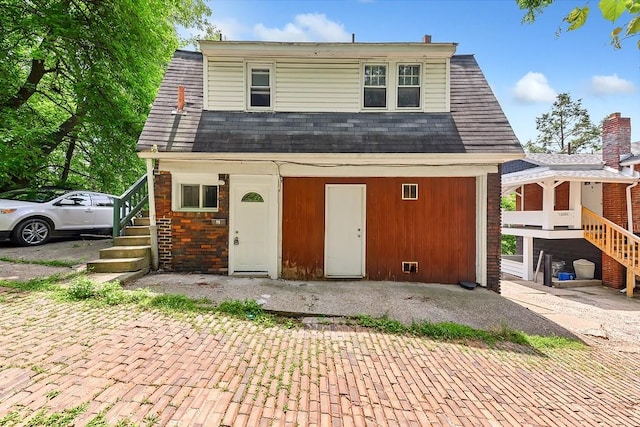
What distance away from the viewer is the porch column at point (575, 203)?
11367 mm

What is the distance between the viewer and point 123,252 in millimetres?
6598

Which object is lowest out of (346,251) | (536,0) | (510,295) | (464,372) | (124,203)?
(510,295)

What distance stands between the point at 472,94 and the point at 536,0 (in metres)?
5.07

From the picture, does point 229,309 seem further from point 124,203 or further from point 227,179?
point 124,203

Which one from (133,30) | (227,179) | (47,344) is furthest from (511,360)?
(133,30)

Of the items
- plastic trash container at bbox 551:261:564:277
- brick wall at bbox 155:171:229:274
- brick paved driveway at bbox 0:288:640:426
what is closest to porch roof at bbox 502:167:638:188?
plastic trash container at bbox 551:261:564:277

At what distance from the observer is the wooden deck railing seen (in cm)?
1032

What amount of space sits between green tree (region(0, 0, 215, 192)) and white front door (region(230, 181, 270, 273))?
20.7ft

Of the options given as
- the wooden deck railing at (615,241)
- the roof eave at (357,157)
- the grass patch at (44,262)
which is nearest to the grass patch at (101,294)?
the grass patch at (44,262)

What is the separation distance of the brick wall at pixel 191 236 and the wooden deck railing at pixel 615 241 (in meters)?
13.4

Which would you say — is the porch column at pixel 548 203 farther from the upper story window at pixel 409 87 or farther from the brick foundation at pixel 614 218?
the upper story window at pixel 409 87

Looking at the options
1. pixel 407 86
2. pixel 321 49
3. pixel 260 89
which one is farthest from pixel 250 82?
pixel 407 86

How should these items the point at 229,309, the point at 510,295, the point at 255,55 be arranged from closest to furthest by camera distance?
1. the point at 229,309
2. the point at 255,55
3. the point at 510,295

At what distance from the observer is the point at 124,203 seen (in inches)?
293
